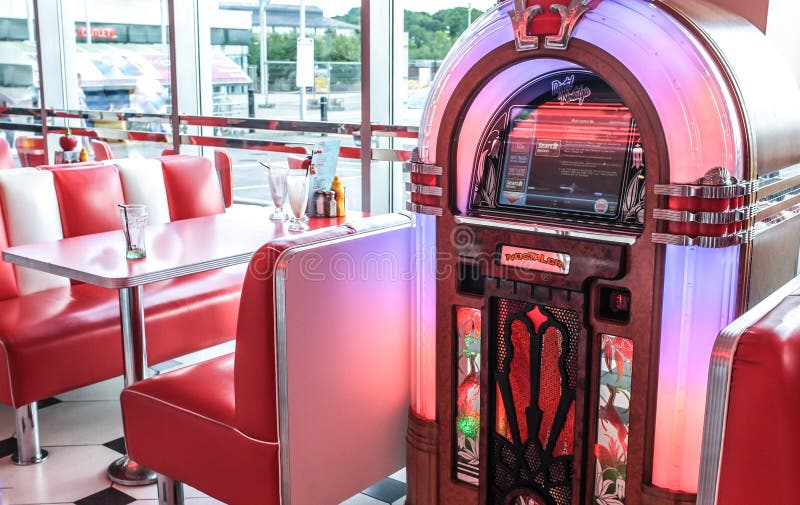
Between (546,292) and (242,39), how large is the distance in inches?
178

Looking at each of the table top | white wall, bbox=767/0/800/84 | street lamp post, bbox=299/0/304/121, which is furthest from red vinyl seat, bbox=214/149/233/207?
white wall, bbox=767/0/800/84

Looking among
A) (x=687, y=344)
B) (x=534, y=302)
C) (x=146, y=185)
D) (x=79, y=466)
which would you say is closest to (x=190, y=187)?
(x=146, y=185)

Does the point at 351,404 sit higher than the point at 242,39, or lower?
lower

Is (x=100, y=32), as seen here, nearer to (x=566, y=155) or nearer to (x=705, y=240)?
(x=566, y=155)

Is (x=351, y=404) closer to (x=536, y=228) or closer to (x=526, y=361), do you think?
(x=526, y=361)

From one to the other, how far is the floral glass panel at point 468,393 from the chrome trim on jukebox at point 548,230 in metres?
0.27

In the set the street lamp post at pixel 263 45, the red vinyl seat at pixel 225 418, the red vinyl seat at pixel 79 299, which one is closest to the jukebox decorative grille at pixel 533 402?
the red vinyl seat at pixel 225 418

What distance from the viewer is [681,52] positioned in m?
1.77

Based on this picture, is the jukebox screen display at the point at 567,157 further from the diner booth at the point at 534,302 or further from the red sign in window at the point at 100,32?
the red sign in window at the point at 100,32

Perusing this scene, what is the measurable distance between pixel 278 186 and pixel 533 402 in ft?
5.66

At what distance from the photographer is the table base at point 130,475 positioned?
9.36 ft

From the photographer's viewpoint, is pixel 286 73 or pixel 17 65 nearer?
pixel 286 73

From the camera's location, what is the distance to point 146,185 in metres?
4.11

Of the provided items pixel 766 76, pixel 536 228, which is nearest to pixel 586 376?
pixel 536 228
